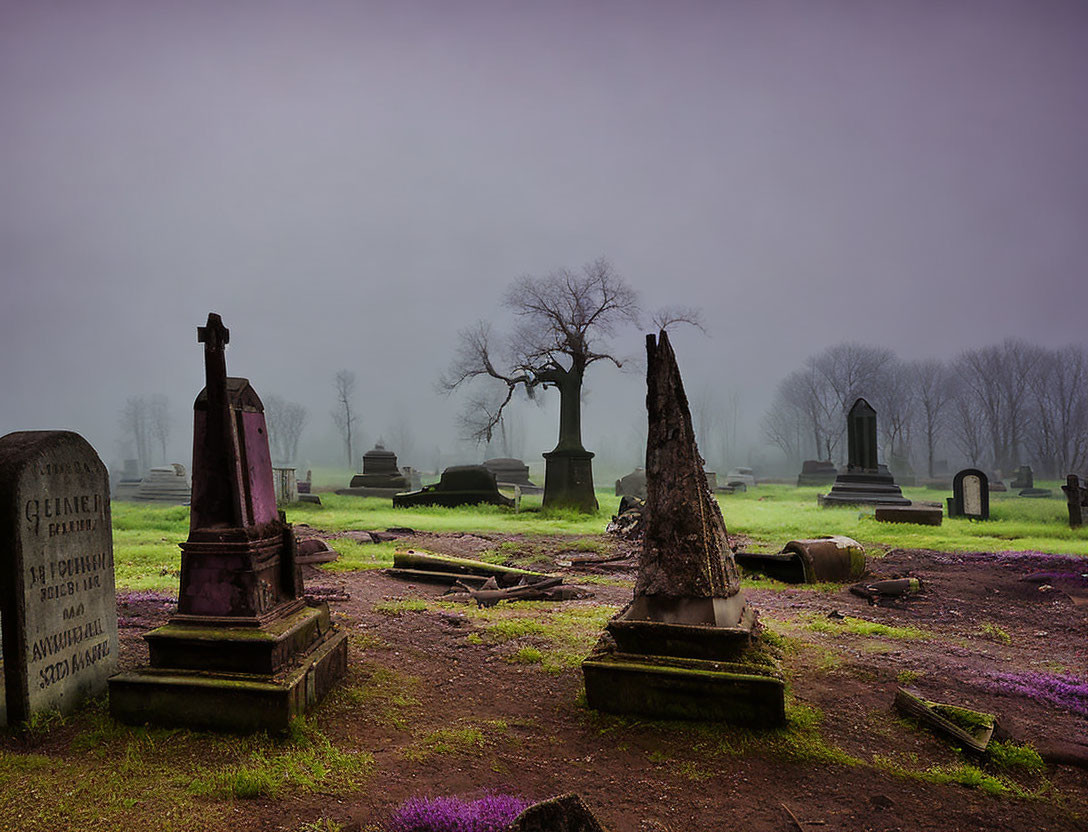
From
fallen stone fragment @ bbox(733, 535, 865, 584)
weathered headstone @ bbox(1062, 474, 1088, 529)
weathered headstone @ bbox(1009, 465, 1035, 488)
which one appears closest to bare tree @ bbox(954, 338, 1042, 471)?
weathered headstone @ bbox(1009, 465, 1035, 488)

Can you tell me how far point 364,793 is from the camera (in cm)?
323

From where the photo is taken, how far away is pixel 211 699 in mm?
3922

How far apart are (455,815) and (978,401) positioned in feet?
182

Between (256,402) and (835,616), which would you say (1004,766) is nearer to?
(835,616)

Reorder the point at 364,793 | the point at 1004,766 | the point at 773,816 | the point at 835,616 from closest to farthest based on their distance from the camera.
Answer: the point at 773,816, the point at 364,793, the point at 1004,766, the point at 835,616

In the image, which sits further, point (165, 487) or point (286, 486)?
point (165, 487)

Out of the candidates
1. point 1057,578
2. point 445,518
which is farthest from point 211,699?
point 445,518

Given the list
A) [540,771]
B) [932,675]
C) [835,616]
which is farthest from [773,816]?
[835,616]

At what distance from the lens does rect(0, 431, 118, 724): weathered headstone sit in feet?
12.6

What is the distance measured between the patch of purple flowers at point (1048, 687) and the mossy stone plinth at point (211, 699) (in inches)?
209

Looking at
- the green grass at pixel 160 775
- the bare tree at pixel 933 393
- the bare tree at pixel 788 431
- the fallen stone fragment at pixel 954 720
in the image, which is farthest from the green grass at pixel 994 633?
the bare tree at pixel 788 431

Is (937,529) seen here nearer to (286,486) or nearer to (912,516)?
(912,516)

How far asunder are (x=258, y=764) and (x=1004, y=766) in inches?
175

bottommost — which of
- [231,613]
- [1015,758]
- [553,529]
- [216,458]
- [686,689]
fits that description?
[553,529]
